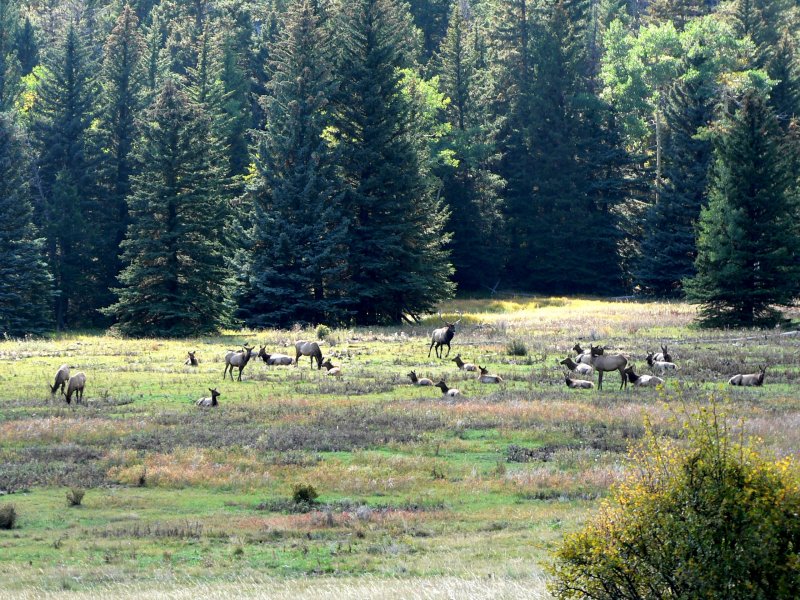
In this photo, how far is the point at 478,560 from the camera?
1509cm

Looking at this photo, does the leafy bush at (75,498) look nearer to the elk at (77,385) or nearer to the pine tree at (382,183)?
the elk at (77,385)

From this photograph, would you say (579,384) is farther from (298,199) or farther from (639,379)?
(298,199)

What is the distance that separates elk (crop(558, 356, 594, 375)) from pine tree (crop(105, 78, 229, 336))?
29680 millimetres

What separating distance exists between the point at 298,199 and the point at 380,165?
5.88 m

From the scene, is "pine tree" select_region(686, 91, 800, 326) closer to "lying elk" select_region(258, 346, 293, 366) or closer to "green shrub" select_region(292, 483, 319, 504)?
"lying elk" select_region(258, 346, 293, 366)

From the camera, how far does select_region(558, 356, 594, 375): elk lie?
3541 centimetres

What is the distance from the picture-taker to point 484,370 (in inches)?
1388

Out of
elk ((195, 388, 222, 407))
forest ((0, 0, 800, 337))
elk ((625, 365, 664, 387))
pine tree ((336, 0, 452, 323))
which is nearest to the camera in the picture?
elk ((195, 388, 222, 407))

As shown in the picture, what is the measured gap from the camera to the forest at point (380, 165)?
2467 inches

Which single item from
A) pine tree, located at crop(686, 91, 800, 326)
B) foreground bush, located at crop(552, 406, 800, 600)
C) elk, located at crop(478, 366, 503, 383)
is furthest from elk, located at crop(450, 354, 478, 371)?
foreground bush, located at crop(552, 406, 800, 600)

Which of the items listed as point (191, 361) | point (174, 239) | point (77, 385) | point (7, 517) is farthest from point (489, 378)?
point (174, 239)

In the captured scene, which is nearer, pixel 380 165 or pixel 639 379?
pixel 639 379

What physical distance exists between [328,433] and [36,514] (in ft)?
27.2

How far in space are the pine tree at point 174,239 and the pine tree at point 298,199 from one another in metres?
2.87
